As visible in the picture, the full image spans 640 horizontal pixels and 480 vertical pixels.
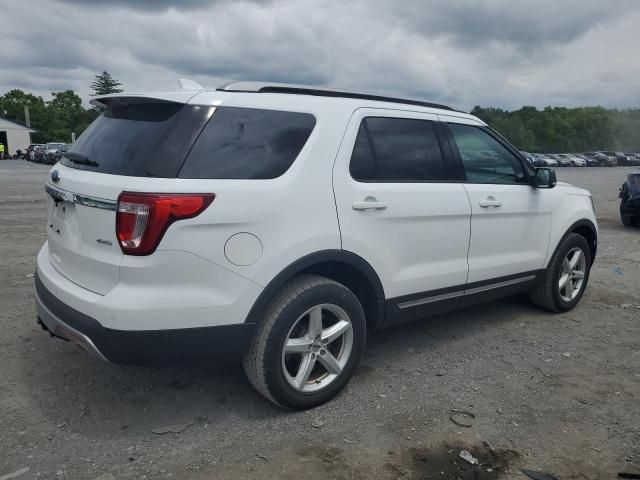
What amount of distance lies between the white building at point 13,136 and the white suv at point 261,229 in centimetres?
7062

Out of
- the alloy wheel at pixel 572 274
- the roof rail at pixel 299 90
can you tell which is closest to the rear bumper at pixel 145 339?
the roof rail at pixel 299 90

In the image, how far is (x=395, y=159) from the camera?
3709mm

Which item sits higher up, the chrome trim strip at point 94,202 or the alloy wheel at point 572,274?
the chrome trim strip at point 94,202

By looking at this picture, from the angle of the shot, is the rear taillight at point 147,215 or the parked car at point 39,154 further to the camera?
the parked car at point 39,154

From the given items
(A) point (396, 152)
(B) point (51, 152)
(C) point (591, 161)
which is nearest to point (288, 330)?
(A) point (396, 152)

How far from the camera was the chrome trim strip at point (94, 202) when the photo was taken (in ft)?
9.09

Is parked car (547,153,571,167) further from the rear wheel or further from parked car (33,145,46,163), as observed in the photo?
the rear wheel

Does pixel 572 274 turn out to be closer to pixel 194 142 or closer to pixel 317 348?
pixel 317 348

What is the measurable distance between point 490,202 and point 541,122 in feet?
343

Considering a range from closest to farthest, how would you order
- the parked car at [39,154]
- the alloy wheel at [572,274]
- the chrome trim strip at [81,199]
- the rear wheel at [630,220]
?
the chrome trim strip at [81,199], the alloy wheel at [572,274], the rear wheel at [630,220], the parked car at [39,154]

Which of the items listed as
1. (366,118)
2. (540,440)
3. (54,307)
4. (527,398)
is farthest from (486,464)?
(54,307)

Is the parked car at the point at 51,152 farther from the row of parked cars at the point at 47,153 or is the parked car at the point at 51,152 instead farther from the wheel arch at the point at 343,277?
the wheel arch at the point at 343,277

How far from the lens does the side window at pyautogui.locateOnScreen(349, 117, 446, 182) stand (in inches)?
138

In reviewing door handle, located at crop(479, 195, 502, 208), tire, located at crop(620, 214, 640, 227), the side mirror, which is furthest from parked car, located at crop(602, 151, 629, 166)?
door handle, located at crop(479, 195, 502, 208)
